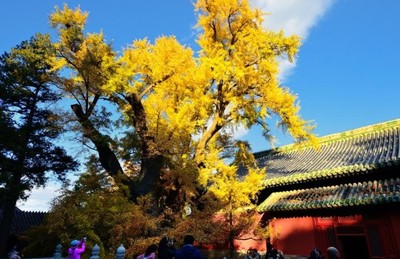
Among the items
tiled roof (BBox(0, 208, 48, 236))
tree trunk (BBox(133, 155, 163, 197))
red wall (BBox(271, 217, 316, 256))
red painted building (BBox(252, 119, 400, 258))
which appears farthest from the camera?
tiled roof (BBox(0, 208, 48, 236))

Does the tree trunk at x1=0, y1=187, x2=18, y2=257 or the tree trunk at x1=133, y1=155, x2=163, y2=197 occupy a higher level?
the tree trunk at x1=133, y1=155, x2=163, y2=197

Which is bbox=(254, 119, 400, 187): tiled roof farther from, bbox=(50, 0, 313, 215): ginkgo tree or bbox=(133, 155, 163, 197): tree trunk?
bbox=(133, 155, 163, 197): tree trunk

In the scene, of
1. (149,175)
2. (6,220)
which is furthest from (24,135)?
(149,175)

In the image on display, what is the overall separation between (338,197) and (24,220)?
23.8 metres

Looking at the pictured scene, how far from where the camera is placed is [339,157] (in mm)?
14242

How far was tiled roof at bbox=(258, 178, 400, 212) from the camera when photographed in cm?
1003

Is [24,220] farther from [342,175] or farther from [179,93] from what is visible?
[342,175]

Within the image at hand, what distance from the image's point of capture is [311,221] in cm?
1232

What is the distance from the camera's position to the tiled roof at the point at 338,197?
10.0 meters

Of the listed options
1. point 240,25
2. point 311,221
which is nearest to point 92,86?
point 240,25

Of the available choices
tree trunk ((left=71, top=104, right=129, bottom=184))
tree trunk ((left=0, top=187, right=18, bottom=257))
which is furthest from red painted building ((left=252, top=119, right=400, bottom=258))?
tree trunk ((left=0, top=187, right=18, bottom=257))

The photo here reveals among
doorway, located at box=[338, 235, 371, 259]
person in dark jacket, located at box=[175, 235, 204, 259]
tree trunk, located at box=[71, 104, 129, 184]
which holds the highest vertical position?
tree trunk, located at box=[71, 104, 129, 184]

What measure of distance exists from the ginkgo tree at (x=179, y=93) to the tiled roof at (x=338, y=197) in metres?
1.61

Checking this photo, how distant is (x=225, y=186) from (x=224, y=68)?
5.45m
